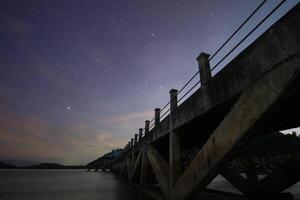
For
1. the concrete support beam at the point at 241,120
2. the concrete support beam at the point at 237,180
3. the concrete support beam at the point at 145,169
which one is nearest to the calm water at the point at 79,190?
the concrete support beam at the point at 145,169

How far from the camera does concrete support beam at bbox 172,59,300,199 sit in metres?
3.43

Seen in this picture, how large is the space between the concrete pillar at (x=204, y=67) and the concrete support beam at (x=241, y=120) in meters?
1.65

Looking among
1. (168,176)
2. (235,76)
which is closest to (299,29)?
(235,76)

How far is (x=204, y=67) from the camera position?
240 inches

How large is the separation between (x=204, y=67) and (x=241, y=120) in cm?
236

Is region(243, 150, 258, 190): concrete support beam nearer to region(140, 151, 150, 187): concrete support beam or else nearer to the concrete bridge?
the concrete bridge

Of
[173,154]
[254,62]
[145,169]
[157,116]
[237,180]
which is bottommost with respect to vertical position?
[237,180]

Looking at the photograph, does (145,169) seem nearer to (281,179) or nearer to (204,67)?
(281,179)

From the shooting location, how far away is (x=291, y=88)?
3.38 meters

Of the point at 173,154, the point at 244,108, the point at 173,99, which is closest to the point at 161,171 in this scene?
the point at 173,154

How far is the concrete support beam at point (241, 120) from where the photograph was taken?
343 cm

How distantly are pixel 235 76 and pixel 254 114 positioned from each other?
1.08 metres

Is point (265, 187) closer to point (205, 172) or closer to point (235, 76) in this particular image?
point (205, 172)

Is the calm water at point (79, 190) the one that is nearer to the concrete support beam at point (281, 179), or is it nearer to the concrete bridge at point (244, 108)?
the concrete support beam at point (281, 179)
